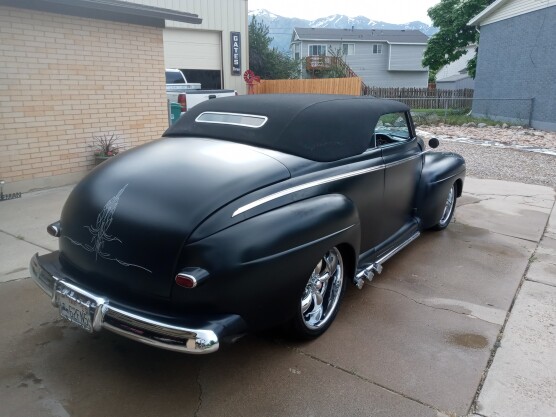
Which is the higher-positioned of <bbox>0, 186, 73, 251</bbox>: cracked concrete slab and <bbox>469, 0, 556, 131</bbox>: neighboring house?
<bbox>469, 0, 556, 131</bbox>: neighboring house

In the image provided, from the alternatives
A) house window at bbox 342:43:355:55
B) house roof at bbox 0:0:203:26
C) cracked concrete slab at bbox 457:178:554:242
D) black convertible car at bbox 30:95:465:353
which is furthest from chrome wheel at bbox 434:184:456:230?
house window at bbox 342:43:355:55

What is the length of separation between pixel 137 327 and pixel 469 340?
7.51 ft

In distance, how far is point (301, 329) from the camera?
307cm

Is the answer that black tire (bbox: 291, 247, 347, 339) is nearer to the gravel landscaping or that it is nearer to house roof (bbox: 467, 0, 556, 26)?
the gravel landscaping

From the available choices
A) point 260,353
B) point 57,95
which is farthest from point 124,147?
point 260,353

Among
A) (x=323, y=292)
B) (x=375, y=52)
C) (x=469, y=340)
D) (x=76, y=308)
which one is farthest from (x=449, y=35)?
(x=76, y=308)

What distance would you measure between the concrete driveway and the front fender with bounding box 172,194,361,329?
1.51ft

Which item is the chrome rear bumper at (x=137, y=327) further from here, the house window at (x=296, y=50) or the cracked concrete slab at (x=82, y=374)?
A: the house window at (x=296, y=50)

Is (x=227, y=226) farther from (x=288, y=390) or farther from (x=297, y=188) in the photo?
(x=288, y=390)

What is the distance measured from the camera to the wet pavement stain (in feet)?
10.7

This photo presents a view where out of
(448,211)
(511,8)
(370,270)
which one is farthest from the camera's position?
(511,8)

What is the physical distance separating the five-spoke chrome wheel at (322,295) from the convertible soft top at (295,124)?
75cm

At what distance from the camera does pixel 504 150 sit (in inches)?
500

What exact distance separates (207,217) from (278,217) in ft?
1.43
